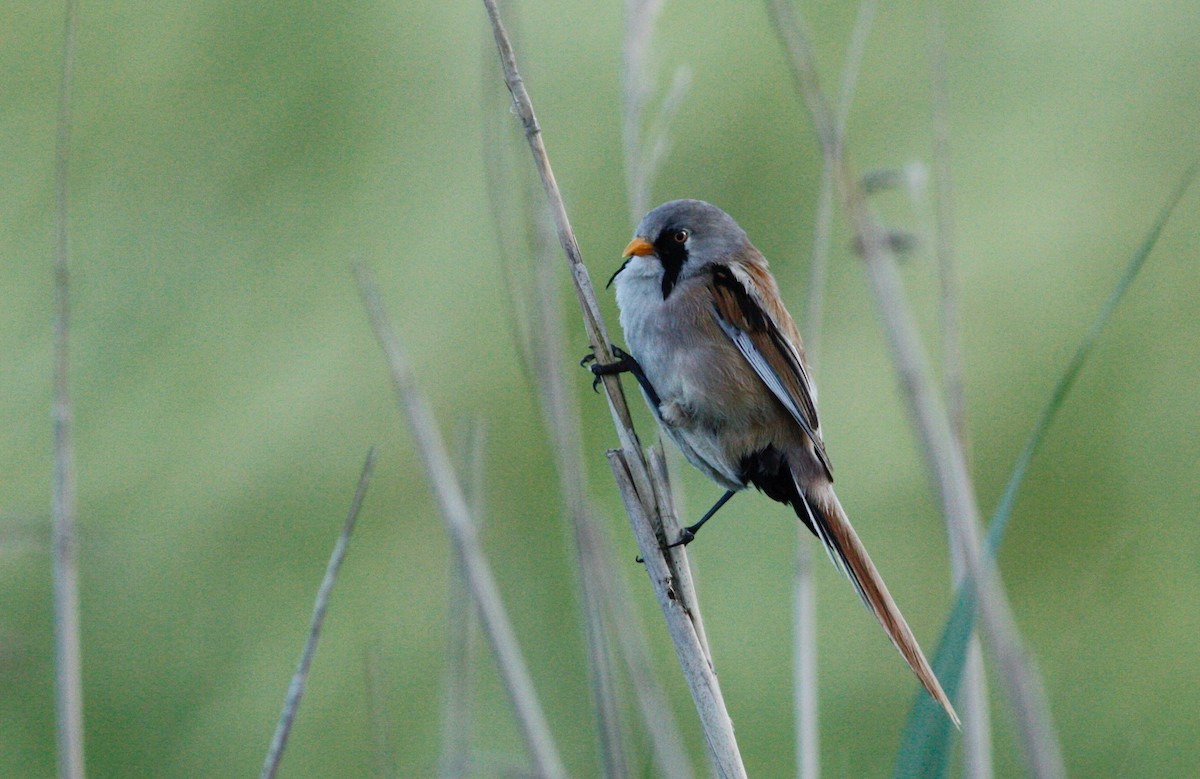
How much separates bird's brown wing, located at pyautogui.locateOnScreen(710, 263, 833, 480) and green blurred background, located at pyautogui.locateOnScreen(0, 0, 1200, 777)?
1.52 m

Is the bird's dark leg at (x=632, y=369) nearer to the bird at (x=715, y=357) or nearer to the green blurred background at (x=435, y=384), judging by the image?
the bird at (x=715, y=357)

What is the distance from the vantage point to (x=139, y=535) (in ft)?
15.1

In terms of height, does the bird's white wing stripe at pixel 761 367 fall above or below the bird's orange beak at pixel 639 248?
below

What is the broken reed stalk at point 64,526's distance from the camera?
182 cm

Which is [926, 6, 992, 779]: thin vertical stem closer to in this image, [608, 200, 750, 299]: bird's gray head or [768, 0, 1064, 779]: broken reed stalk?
[768, 0, 1064, 779]: broken reed stalk

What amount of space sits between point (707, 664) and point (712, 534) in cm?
289

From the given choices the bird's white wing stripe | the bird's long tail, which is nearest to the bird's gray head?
the bird's white wing stripe

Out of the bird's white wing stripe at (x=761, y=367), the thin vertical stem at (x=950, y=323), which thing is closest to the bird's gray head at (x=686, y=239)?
the bird's white wing stripe at (x=761, y=367)

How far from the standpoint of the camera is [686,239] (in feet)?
9.46

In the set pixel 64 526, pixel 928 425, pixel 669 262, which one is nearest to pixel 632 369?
pixel 669 262

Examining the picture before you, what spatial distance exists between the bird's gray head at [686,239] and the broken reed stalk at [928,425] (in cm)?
133

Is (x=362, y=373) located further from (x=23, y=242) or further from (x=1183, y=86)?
(x=1183, y=86)

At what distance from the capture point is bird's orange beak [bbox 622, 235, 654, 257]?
8.97 feet

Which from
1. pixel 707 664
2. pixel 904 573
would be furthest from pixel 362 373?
pixel 707 664
